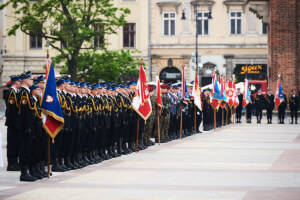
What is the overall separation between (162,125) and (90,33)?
672 inches

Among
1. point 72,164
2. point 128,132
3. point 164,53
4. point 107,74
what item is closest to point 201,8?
point 164,53

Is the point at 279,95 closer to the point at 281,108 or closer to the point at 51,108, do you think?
the point at 281,108

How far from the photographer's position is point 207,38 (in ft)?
199

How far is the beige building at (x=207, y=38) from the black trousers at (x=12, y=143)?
44.2 meters

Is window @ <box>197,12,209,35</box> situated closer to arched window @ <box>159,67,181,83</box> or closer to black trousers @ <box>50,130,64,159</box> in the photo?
arched window @ <box>159,67,181,83</box>

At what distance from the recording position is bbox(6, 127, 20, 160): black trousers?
15.2 m

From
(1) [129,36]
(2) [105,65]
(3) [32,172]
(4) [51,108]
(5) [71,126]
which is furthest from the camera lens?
(1) [129,36]

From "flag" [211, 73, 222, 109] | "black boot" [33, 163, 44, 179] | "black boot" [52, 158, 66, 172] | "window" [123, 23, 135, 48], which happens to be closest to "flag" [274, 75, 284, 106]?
"flag" [211, 73, 222, 109]

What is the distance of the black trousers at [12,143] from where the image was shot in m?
15.2

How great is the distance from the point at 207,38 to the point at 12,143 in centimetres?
4595

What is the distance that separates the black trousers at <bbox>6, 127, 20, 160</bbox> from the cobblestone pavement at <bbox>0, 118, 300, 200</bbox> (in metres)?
0.42

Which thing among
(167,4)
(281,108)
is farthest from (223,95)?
(167,4)

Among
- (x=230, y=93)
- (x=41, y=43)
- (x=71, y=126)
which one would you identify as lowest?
(x=71, y=126)

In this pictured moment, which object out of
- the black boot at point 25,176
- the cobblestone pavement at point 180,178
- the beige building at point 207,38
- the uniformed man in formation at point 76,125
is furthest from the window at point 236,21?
the black boot at point 25,176
